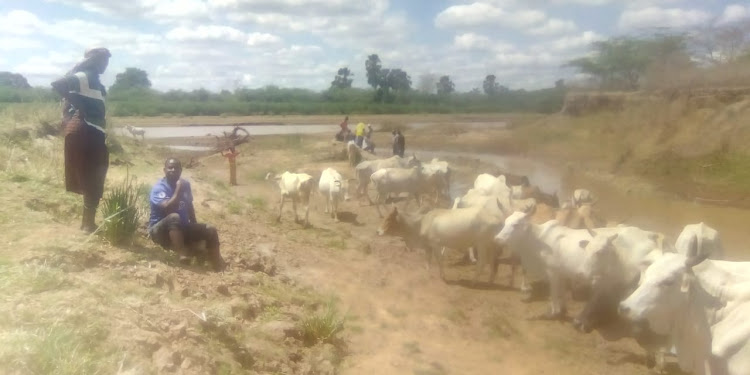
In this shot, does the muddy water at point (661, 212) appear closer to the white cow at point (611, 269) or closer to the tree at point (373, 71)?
the white cow at point (611, 269)

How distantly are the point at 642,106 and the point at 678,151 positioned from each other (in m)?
6.48

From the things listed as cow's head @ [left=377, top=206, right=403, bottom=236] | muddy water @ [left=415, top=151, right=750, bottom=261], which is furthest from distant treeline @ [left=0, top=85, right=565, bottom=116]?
cow's head @ [left=377, top=206, right=403, bottom=236]

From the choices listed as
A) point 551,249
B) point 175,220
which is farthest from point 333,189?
point 175,220

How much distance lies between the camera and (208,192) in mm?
12414

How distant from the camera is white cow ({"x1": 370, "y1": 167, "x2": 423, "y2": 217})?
13727 mm

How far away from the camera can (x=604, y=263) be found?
7.32m

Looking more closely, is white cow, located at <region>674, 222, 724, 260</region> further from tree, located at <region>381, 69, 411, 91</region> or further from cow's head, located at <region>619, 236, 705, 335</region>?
tree, located at <region>381, 69, 411, 91</region>

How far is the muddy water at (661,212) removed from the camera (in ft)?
42.8

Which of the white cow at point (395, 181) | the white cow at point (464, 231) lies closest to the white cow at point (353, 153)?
the white cow at point (395, 181)

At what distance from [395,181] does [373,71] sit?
47521mm

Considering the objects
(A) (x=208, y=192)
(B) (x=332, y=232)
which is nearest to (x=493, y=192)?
(B) (x=332, y=232)

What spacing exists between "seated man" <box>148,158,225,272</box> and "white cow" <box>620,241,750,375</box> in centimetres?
452

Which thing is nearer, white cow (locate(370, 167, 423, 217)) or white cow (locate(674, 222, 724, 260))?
white cow (locate(674, 222, 724, 260))

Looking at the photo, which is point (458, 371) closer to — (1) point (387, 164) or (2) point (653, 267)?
(2) point (653, 267)
